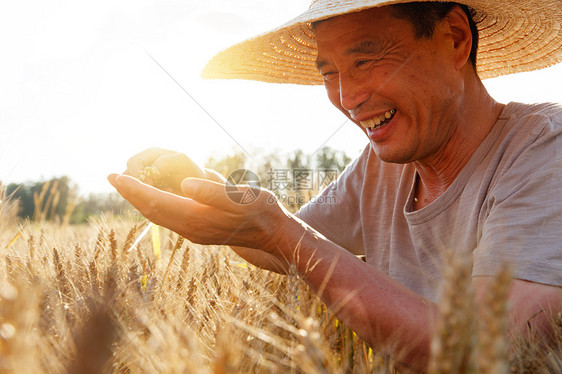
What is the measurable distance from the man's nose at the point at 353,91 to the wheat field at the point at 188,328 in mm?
861

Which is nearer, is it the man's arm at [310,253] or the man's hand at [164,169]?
the man's arm at [310,253]

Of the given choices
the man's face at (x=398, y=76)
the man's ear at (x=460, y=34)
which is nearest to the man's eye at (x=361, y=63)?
the man's face at (x=398, y=76)

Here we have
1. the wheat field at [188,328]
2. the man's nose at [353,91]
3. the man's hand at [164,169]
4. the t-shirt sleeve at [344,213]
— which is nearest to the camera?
the wheat field at [188,328]

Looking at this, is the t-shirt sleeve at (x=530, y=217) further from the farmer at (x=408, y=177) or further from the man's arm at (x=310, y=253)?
the man's arm at (x=310, y=253)

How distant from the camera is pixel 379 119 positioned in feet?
6.64

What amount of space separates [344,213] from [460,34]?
1.11m

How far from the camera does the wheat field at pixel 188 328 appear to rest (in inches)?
20.4

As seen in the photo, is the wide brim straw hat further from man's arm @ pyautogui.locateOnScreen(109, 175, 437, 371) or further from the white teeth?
man's arm @ pyautogui.locateOnScreen(109, 175, 437, 371)

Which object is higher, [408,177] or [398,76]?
[398,76]

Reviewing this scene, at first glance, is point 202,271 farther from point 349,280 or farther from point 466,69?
point 466,69

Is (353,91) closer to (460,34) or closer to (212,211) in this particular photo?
(460,34)

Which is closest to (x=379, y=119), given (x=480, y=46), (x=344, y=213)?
(x=344, y=213)

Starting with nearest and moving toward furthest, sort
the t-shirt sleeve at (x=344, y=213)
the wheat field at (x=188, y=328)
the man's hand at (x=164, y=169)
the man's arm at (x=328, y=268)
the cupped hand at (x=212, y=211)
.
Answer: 1. the wheat field at (x=188, y=328)
2. the man's arm at (x=328, y=268)
3. the cupped hand at (x=212, y=211)
4. the man's hand at (x=164, y=169)
5. the t-shirt sleeve at (x=344, y=213)

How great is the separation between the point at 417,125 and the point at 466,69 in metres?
0.37
